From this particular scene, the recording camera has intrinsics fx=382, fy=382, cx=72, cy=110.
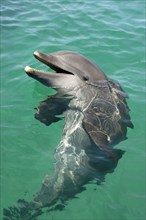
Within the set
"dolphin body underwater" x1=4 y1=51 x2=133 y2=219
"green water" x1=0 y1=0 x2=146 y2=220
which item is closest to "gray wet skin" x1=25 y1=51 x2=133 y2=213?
"dolphin body underwater" x1=4 y1=51 x2=133 y2=219

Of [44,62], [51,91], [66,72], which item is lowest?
[51,91]

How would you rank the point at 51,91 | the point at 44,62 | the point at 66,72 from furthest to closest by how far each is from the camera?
the point at 51,91 < the point at 66,72 < the point at 44,62

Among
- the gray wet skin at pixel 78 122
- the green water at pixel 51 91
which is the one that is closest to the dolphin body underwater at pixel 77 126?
the gray wet skin at pixel 78 122

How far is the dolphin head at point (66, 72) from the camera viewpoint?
640 centimetres

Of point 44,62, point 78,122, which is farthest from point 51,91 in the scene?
point 44,62

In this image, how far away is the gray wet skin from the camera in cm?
650

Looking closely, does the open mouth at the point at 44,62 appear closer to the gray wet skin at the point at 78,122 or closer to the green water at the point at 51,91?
the gray wet skin at the point at 78,122

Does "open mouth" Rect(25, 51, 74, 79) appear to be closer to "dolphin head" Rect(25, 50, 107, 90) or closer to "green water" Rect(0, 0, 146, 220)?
"dolphin head" Rect(25, 50, 107, 90)

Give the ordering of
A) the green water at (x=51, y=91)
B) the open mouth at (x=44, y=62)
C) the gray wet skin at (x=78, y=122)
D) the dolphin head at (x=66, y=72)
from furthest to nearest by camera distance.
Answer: the green water at (x=51, y=91) → the gray wet skin at (x=78, y=122) → the dolphin head at (x=66, y=72) → the open mouth at (x=44, y=62)

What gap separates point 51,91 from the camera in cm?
892

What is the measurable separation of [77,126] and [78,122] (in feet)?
0.25

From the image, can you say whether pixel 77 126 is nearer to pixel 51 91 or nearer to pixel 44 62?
pixel 44 62

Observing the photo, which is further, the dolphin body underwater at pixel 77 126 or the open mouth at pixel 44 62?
the dolphin body underwater at pixel 77 126

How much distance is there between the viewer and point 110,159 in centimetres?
668
